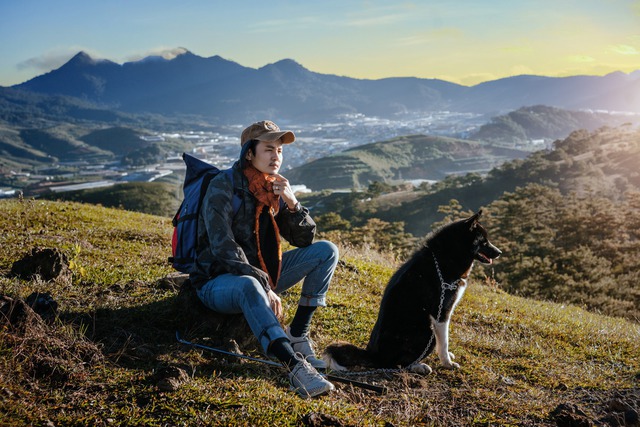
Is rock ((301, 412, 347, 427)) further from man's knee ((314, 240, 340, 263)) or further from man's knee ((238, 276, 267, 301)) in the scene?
man's knee ((314, 240, 340, 263))

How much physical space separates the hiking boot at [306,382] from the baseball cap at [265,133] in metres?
2.20

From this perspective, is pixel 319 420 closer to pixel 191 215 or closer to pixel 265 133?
pixel 191 215

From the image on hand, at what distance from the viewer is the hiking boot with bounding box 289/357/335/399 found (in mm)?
4168

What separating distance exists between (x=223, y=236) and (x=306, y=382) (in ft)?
5.19

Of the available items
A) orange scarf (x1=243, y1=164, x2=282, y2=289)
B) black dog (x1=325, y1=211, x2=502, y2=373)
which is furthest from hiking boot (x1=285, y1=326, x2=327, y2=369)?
orange scarf (x1=243, y1=164, x2=282, y2=289)

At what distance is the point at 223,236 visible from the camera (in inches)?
189

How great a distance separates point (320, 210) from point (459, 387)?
9552cm

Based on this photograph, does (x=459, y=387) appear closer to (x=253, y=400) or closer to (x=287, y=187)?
(x=253, y=400)

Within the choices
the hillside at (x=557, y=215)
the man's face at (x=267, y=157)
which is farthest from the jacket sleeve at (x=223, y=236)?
the hillside at (x=557, y=215)

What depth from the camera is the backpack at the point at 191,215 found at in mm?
5133

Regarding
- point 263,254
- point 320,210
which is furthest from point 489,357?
point 320,210

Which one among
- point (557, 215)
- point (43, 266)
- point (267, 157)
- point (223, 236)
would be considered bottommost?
point (557, 215)

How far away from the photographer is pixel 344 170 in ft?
644

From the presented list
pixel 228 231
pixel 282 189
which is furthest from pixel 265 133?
pixel 228 231
